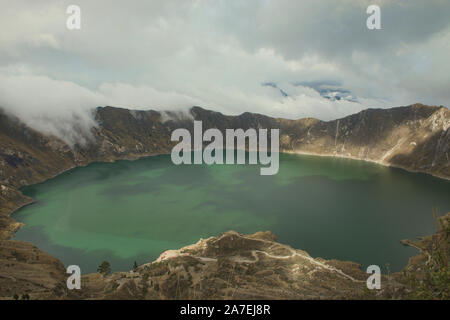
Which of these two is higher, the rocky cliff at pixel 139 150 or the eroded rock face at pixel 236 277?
the rocky cliff at pixel 139 150

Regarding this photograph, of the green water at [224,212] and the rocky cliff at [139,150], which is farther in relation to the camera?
the green water at [224,212]

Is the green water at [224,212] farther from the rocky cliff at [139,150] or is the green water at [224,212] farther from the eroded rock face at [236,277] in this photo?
the eroded rock face at [236,277]

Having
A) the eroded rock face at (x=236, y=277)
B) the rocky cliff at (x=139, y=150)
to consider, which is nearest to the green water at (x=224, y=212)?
the rocky cliff at (x=139, y=150)

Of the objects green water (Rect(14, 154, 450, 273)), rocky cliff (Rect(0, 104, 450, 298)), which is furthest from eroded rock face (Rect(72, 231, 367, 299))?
green water (Rect(14, 154, 450, 273))

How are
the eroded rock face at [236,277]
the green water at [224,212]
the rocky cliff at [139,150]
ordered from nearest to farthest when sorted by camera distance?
1. the eroded rock face at [236,277]
2. the rocky cliff at [139,150]
3. the green water at [224,212]

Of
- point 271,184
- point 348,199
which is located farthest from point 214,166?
point 348,199

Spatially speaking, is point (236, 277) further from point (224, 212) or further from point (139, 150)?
point (139, 150)
